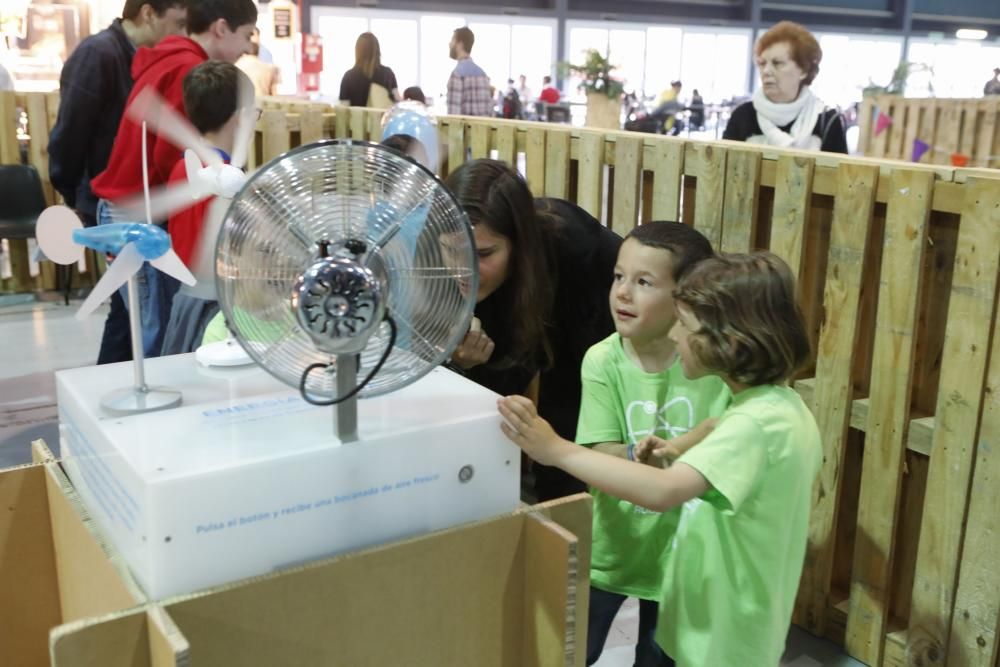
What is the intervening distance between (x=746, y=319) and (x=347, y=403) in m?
0.65

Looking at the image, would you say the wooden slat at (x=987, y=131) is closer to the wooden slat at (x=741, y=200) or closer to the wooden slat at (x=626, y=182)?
the wooden slat at (x=626, y=182)

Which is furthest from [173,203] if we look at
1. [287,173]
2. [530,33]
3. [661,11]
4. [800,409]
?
[661,11]

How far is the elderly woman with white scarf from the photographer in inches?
146

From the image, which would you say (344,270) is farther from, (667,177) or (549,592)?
(667,177)

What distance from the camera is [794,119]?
3.72 metres

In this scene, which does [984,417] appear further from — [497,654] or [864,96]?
[864,96]

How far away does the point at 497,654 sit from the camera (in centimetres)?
138

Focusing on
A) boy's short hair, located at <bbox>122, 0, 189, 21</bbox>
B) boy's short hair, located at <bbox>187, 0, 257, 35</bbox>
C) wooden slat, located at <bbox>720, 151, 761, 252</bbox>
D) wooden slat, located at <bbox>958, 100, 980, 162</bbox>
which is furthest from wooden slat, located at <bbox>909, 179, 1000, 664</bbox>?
wooden slat, located at <bbox>958, 100, 980, 162</bbox>

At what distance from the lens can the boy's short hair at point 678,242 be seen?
173 cm

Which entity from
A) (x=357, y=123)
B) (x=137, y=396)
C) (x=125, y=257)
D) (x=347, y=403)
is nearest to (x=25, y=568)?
(x=137, y=396)

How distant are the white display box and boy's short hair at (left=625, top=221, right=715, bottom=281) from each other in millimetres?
510

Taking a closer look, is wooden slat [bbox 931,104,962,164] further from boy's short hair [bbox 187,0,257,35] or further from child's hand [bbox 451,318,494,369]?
child's hand [bbox 451,318,494,369]

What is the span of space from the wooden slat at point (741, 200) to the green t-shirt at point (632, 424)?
36.4 inches

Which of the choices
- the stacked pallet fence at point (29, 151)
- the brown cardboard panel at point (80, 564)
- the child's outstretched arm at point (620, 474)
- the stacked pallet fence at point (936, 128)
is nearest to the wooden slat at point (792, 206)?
the child's outstretched arm at point (620, 474)
